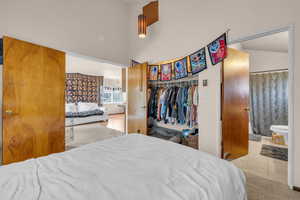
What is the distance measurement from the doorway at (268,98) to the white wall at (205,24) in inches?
27.1

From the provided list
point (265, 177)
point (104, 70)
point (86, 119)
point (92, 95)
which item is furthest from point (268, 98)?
point (92, 95)

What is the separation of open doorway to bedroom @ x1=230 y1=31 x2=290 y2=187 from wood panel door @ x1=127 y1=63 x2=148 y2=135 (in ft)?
6.48

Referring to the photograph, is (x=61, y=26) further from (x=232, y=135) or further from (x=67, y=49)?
(x=232, y=135)

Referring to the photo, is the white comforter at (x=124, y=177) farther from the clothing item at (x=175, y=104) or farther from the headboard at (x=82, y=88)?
the headboard at (x=82, y=88)

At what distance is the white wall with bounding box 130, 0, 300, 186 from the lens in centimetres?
174

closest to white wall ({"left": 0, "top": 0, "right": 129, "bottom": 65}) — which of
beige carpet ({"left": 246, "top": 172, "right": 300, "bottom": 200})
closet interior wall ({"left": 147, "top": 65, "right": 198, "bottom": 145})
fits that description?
closet interior wall ({"left": 147, "top": 65, "right": 198, "bottom": 145})

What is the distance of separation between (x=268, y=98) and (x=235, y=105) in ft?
6.91

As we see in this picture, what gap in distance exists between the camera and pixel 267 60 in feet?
12.5

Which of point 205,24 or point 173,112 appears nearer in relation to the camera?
point 205,24

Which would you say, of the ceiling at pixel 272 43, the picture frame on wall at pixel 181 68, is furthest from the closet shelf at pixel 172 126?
the ceiling at pixel 272 43

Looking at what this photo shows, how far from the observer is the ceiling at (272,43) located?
2871mm

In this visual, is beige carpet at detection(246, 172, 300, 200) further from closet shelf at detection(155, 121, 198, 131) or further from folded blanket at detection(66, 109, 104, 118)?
folded blanket at detection(66, 109, 104, 118)

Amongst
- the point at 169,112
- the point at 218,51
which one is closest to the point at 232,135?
the point at 169,112

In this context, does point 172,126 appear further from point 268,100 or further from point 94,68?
point 94,68
